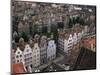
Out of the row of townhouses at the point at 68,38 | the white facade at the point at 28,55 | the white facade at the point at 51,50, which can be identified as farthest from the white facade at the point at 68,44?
the white facade at the point at 28,55

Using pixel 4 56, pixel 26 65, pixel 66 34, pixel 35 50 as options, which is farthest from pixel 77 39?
pixel 4 56

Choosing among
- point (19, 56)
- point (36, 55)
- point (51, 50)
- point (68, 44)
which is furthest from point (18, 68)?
point (68, 44)

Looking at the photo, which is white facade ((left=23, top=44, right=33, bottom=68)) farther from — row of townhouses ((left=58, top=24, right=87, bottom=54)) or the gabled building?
row of townhouses ((left=58, top=24, right=87, bottom=54))

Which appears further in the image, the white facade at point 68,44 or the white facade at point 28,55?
the white facade at point 68,44

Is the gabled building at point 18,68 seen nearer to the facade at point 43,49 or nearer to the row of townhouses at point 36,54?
the row of townhouses at point 36,54

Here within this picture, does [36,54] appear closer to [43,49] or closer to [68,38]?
[43,49]

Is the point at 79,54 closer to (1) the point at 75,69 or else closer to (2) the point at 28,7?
(1) the point at 75,69

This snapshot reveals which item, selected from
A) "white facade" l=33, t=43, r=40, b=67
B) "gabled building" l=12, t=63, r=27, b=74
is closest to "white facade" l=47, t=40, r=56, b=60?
"white facade" l=33, t=43, r=40, b=67
